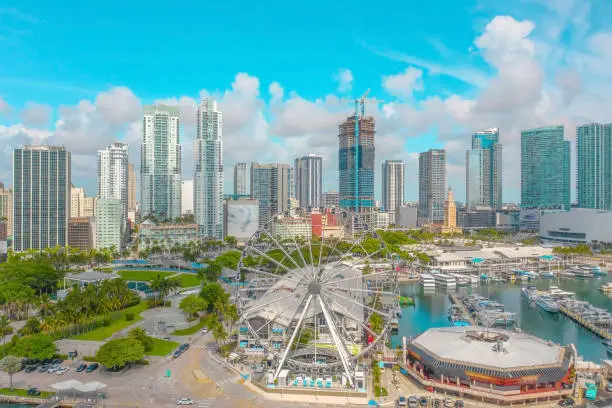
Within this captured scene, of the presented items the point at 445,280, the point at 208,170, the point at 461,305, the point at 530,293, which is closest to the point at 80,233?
the point at 208,170

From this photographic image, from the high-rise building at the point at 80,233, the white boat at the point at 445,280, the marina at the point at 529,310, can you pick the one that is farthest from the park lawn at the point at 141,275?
the white boat at the point at 445,280

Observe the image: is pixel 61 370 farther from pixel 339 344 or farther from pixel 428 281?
pixel 428 281

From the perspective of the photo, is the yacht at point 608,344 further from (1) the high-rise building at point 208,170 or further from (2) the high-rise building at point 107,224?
(1) the high-rise building at point 208,170

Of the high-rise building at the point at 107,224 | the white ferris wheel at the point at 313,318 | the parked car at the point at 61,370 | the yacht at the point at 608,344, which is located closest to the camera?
the white ferris wheel at the point at 313,318

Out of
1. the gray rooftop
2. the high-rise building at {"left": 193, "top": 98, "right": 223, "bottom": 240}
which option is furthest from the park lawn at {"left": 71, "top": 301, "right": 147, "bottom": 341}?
the high-rise building at {"left": 193, "top": 98, "right": 223, "bottom": 240}

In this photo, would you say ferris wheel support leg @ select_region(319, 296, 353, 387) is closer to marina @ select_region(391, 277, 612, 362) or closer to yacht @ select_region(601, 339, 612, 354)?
marina @ select_region(391, 277, 612, 362)

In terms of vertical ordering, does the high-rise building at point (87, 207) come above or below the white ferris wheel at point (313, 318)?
above
